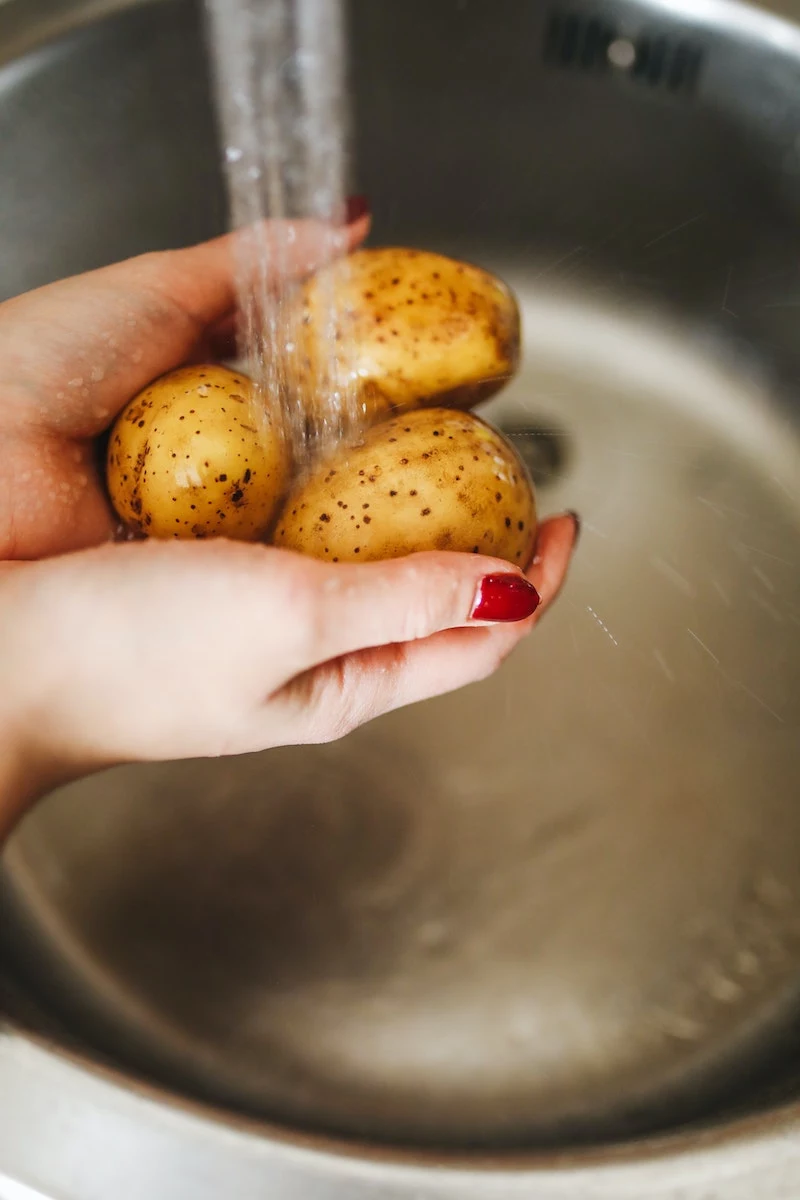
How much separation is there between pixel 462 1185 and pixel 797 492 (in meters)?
0.69

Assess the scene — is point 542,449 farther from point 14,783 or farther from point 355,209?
point 14,783

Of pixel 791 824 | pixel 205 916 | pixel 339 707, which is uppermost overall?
pixel 339 707

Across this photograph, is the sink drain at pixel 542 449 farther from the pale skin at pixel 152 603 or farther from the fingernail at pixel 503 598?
the fingernail at pixel 503 598

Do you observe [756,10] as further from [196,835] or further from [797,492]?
[196,835]

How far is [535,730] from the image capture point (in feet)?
2.62

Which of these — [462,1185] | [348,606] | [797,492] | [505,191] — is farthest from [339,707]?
[505,191]

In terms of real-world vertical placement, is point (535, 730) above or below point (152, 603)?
below

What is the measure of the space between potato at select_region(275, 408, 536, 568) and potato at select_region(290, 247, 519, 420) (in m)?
0.06

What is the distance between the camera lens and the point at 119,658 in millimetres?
472

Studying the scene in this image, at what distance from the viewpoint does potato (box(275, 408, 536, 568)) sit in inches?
20.4

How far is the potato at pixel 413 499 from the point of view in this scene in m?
0.52

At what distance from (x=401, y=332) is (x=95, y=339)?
0.23 metres

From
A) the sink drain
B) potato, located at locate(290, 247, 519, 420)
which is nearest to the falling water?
potato, located at locate(290, 247, 519, 420)

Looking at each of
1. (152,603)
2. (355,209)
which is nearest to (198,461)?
(152,603)
